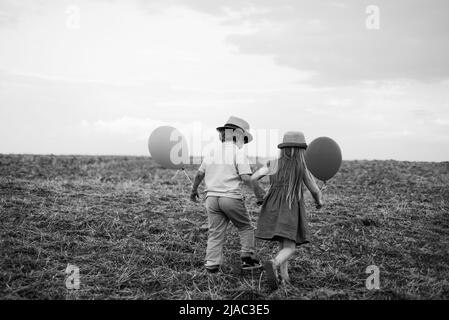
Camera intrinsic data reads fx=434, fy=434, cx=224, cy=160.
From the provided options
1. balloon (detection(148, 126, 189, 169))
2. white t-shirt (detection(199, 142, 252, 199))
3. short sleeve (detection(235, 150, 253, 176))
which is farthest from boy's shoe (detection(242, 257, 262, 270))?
balloon (detection(148, 126, 189, 169))

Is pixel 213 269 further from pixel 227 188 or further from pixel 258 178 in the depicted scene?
pixel 258 178

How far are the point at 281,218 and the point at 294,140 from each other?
2.90 ft

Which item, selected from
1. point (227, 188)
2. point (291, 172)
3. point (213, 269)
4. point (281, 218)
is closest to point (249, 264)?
point (213, 269)

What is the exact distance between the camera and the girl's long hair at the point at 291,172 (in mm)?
4797

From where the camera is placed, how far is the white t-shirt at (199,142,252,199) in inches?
195

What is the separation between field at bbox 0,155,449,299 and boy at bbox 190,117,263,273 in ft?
1.22

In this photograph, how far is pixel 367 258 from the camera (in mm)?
6020

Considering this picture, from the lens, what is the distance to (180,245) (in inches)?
249

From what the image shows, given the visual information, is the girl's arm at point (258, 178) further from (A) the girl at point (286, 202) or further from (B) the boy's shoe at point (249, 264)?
(B) the boy's shoe at point (249, 264)

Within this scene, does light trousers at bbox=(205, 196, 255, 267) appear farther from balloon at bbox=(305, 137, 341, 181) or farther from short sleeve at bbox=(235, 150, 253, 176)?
balloon at bbox=(305, 137, 341, 181)

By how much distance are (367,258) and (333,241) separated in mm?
788

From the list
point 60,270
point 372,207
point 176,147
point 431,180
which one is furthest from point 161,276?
point 431,180

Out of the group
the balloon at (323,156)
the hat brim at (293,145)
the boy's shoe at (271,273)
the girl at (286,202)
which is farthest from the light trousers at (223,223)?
the balloon at (323,156)

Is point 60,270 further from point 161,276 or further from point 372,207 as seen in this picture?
point 372,207
